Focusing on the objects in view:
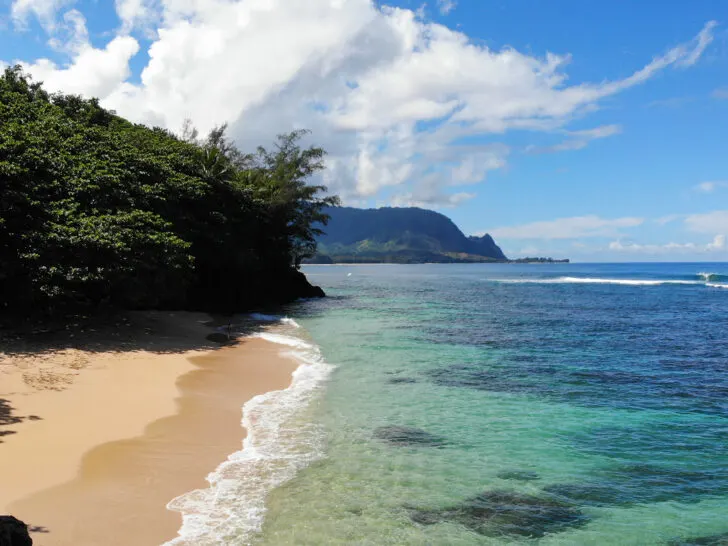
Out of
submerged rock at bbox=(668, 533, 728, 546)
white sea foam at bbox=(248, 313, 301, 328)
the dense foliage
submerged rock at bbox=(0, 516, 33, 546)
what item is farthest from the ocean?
white sea foam at bbox=(248, 313, 301, 328)

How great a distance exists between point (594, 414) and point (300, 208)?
118ft

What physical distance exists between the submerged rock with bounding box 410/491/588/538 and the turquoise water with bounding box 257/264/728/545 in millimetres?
28

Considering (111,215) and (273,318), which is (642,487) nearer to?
(111,215)

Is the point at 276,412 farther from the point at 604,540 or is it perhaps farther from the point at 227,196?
the point at 227,196

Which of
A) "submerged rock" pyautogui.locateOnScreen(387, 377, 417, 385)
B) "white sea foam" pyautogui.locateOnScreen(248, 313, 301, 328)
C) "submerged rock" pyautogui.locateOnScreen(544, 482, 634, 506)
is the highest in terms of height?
"white sea foam" pyautogui.locateOnScreen(248, 313, 301, 328)

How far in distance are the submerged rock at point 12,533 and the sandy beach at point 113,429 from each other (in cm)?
159

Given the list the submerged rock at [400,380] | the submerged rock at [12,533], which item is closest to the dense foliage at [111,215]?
the submerged rock at [400,380]

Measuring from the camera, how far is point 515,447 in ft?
32.5

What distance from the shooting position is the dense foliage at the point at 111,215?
15828 millimetres

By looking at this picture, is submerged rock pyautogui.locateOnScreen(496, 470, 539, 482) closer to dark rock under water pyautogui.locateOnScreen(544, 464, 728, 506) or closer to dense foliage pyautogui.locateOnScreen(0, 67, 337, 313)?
dark rock under water pyautogui.locateOnScreen(544, 464, 728, 506)

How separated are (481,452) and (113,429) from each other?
7104 mm

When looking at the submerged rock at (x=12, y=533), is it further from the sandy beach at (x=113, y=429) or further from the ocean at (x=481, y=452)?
the ocean at (x=481, y=452)

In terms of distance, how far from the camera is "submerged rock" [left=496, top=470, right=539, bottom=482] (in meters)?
8.45

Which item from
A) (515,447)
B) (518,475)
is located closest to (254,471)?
(518,475)
